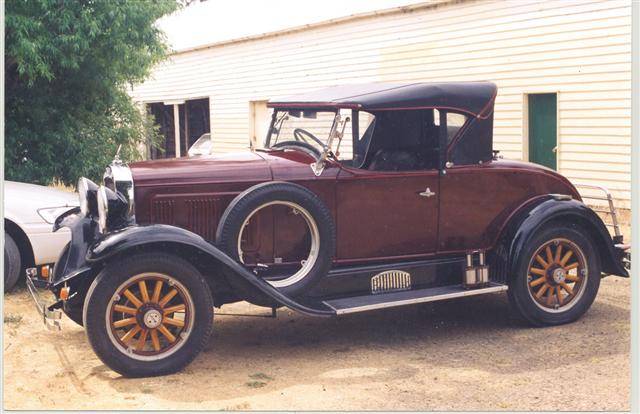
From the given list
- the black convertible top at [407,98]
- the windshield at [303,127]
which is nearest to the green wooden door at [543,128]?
the black convertible top at [407,98]

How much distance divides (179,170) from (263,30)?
569 inches

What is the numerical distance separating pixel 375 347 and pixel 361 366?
508 mm

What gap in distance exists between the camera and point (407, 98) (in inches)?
256

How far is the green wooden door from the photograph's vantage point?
44.0 feet

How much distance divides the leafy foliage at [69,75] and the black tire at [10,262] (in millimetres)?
3720

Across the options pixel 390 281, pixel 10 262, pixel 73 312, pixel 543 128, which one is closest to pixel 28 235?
pixel 10 262

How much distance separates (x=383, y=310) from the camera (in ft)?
24.5

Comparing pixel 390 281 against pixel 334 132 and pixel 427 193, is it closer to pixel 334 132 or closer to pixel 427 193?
pixel 427 193

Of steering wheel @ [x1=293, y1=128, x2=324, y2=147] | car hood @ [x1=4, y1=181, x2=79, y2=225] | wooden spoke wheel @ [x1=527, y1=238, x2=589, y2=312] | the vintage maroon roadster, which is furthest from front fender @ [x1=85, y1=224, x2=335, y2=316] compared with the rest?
car hood @ [x1=4, y1=181, x2=79, y2=225]

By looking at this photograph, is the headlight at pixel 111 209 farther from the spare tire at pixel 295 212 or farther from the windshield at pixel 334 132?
the windshield at pixel 334 132

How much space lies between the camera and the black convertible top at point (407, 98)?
21.1 ft

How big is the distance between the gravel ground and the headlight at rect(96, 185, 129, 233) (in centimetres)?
99

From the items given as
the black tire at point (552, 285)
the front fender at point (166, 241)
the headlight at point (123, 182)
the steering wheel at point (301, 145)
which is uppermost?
the steering wheel at point (301, 145)

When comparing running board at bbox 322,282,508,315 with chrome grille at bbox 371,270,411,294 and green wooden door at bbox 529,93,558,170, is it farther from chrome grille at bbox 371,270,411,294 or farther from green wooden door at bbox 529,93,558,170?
green wooden door at bbox 529,93,558,170
